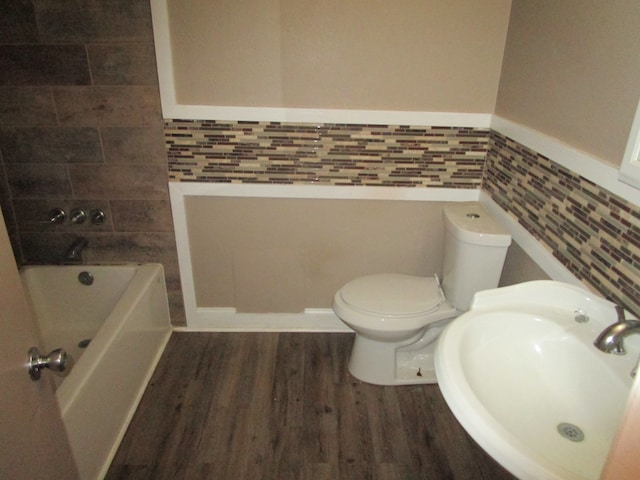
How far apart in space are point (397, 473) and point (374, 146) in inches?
55.4

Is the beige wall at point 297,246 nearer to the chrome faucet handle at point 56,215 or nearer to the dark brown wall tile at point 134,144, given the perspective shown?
the dark brown wall tile at point 134,144

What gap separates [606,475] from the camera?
50 cm

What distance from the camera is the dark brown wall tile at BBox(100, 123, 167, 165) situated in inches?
82.1

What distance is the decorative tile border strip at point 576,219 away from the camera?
3.79 feet

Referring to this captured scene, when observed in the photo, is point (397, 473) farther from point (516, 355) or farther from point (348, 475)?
point (516, 355)

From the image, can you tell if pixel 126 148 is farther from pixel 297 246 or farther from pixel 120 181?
pixel 297 246

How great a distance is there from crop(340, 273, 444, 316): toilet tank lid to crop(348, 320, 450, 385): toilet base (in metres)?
0.18

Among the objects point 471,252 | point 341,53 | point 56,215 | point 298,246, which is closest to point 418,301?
point 471,252

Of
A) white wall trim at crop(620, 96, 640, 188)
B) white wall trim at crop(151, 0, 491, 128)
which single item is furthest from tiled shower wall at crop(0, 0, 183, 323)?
white wall trim at crop(620, 96, 640, 188)

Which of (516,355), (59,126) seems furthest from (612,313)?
(59,126)

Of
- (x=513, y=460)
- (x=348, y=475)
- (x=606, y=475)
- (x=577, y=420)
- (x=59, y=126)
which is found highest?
(x=59, y=126)

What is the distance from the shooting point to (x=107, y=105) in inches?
80.3

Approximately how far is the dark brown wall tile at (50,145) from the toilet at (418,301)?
4.52 ft

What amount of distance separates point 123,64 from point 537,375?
200 cm
